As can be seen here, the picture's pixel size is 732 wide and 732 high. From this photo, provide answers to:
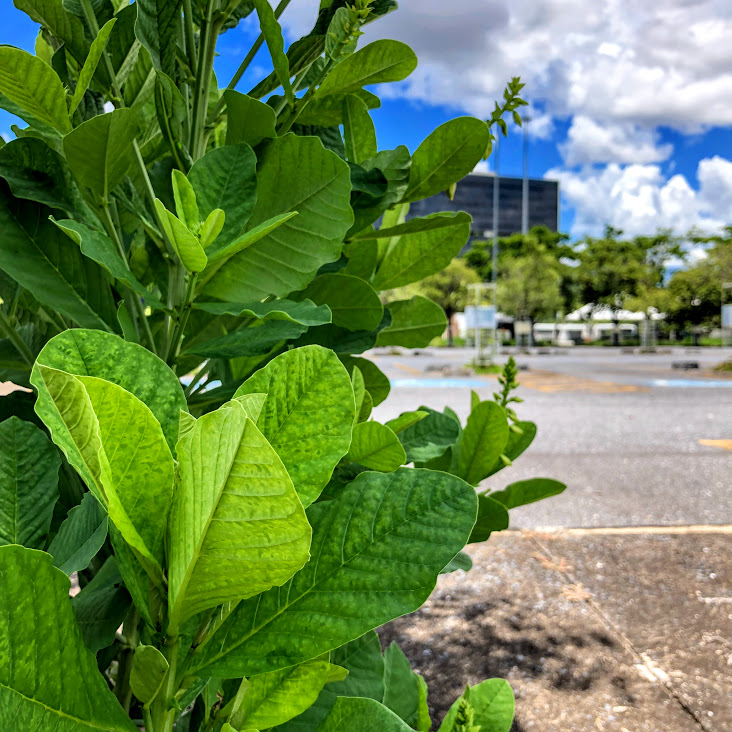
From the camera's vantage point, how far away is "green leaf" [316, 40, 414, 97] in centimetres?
68

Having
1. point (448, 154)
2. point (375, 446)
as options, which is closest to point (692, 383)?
point (448, 154)

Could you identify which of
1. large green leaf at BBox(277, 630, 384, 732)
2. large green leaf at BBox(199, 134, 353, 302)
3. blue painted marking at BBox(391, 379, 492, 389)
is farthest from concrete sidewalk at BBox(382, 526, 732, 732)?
blue painted marking at BBox(391, 379, 492, 389)

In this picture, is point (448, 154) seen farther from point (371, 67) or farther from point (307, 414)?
point (307, 414)

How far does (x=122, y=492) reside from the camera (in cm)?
37

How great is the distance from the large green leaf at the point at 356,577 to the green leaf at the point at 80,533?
0.12m

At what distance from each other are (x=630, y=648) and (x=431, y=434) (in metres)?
2.38

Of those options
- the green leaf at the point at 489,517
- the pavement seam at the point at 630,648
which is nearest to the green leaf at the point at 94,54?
the green leaf at the point at 489,517

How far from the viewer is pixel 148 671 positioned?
0.40 m

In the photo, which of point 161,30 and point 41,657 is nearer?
point 41,657

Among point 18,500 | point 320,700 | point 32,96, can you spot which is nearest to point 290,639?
point 18,500

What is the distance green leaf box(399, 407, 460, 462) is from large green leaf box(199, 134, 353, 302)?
0.29 meters

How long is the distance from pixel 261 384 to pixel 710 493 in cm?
592

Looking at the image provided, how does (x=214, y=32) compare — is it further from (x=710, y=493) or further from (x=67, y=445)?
(x=710, y=493)

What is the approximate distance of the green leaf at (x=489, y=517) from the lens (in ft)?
2.55
